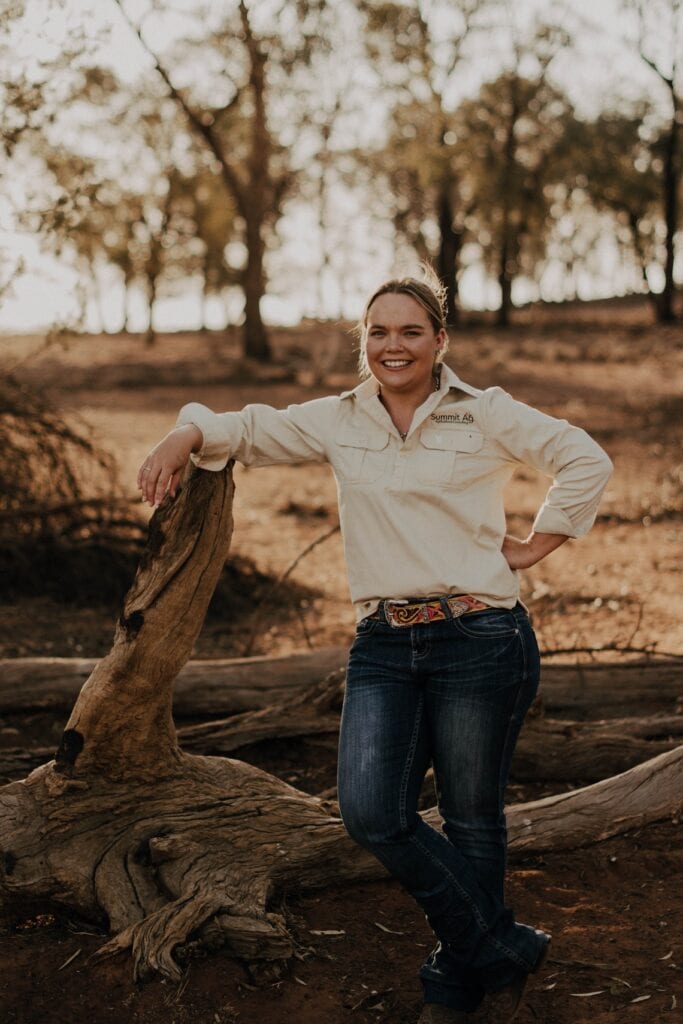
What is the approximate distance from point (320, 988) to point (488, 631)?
1.23 meters

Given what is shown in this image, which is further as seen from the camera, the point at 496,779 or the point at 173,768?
the point at 173,768

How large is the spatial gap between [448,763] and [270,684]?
2426 millimetres

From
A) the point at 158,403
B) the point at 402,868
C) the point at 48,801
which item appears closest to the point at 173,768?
the point at 48,801

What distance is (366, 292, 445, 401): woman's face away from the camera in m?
3.34

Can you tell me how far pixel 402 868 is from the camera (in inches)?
125

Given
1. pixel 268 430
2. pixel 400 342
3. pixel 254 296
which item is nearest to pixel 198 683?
pixel 268 430

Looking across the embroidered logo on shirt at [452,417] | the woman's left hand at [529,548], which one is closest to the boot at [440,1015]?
the woman's left hand at [529,548]

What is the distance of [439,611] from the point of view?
321 cm

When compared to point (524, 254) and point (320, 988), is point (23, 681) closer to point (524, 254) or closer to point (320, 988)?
point (320, 988)

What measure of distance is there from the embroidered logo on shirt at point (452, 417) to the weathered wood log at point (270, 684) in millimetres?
2440

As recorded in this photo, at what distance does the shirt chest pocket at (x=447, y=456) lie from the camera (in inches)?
130

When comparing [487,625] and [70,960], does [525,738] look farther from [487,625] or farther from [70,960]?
[70,960]

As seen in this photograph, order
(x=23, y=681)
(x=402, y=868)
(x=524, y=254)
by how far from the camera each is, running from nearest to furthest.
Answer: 1. (x=402, y=868)
2. (x=23, y=681)
3. (x=524, y=254)

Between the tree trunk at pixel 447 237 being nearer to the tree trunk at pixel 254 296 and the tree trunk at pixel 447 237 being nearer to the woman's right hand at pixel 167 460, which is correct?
the tree trunk at pixel 254 296
